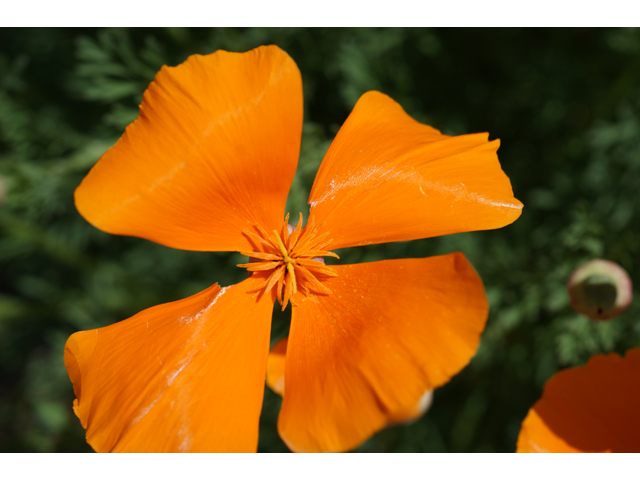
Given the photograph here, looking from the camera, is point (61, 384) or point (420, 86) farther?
point (61, 384)

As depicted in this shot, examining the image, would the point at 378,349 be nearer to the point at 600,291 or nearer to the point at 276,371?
the point at 276,371

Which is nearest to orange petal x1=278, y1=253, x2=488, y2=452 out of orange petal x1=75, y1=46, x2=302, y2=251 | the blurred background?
orange petal x1=75, y1=46, x2=302, y2=251

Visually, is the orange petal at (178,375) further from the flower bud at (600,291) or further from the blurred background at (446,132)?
the flower bud at (600,291)

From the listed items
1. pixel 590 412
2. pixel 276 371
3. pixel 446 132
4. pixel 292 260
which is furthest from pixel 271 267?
pixel 446 132

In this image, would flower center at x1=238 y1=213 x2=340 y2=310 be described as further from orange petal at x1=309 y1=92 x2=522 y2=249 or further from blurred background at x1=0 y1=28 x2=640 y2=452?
blurred background at x1=0 y1=28 x2=640 y2=452

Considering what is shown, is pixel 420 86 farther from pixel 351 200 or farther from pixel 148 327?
pixel 148 327

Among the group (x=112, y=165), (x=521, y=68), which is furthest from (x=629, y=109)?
(x=112, y=165)
